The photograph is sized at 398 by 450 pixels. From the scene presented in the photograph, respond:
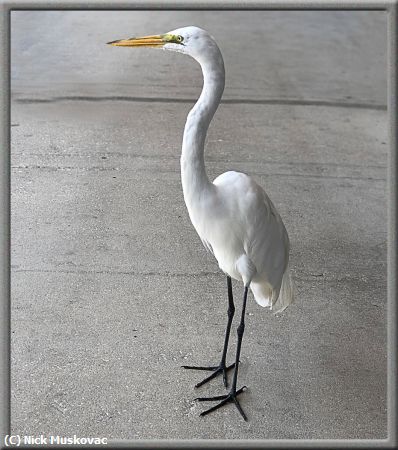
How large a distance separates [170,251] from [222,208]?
4.40 feet

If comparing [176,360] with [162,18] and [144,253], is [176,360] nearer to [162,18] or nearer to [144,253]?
[144,253]

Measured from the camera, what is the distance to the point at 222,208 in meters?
2.72

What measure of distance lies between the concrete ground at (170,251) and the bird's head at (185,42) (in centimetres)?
137

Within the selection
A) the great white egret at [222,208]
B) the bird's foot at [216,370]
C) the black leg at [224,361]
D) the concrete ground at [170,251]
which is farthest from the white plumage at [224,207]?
the concrete ground at [170,251]

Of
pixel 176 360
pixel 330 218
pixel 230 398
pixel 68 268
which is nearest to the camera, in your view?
pixel 230 398

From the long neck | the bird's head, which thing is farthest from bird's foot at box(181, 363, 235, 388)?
the bird's head

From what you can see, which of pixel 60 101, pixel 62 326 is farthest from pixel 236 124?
pixel 62 326

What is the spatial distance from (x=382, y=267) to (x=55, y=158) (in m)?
2.45

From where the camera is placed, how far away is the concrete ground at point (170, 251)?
9.40ft

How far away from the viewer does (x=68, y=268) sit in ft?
12.3

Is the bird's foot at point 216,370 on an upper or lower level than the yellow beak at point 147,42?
lower

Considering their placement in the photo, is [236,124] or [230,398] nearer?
[230,398]

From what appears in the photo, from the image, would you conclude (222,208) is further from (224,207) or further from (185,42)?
(185,42)

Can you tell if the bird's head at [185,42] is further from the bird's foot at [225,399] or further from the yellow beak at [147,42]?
the bird's foot at [225,399]
